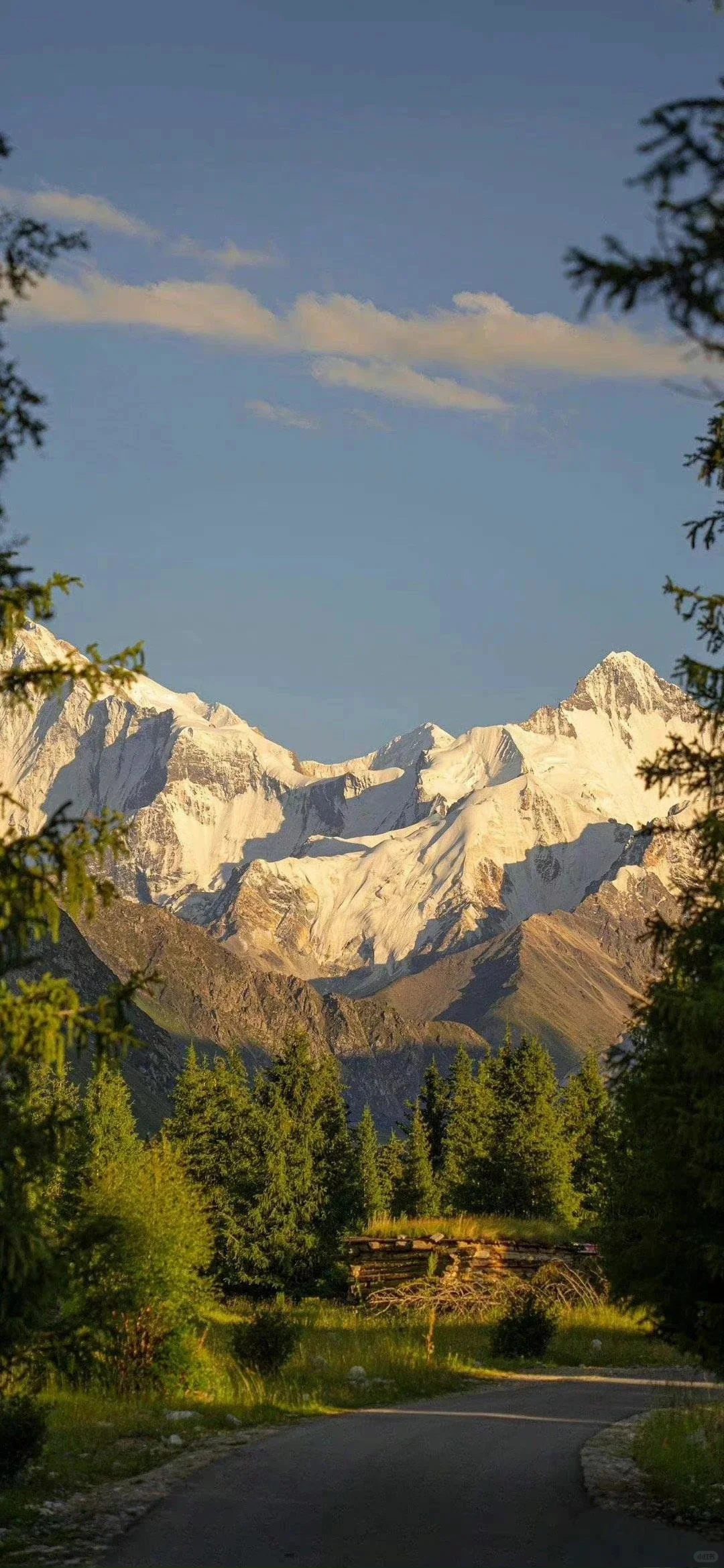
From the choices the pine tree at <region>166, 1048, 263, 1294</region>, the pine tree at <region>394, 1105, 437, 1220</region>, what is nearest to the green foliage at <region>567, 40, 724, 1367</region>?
the pine tree at <region>166, 1048, 263, 1294</region>

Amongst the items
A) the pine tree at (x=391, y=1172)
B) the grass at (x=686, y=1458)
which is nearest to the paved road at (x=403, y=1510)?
the grass at (x=686, y=1458)

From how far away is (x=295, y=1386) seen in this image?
83.9 ft

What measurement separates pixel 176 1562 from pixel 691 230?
1135 cm

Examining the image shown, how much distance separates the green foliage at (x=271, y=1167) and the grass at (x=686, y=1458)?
4223 centimetres

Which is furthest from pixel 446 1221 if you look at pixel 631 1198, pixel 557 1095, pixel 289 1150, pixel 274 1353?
pixel 557 1095

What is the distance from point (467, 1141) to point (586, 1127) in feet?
37.7

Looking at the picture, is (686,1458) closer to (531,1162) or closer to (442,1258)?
(442,1258)

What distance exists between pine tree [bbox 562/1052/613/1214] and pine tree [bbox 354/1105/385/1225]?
14938 mm

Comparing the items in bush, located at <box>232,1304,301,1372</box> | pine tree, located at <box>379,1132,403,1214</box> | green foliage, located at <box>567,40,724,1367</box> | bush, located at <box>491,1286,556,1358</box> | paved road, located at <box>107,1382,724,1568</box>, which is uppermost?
green foliage, located at <box>567,40,724,1367</box>

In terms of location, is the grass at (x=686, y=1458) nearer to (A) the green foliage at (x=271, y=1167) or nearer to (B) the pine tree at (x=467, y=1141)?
(A) the green foliage at (x=271, y=1167)

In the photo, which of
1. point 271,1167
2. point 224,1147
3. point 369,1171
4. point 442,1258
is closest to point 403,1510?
point 442,1258

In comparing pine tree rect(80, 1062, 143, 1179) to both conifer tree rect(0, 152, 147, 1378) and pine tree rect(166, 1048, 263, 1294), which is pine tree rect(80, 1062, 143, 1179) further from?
conifer tree rect(0, 152, 147, 1378)

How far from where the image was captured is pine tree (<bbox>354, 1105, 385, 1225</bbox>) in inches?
3733

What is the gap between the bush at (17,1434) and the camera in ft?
51.0
